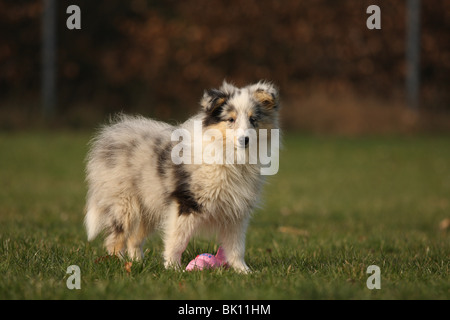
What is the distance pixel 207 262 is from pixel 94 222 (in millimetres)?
1279

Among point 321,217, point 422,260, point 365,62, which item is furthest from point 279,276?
point 365,62

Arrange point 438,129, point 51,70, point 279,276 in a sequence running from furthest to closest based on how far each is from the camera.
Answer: point 438,129 → point 51,70 → point 279,276

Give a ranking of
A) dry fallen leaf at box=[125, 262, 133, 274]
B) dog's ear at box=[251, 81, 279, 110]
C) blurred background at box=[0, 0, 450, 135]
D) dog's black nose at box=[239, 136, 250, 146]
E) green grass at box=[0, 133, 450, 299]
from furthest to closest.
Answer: blurred background at box=[0, 0, 450, 135] → dog's ear at box=[251, 81, 279, 110] → dog's black nose at box=[239, 136, 250, 146] → dry fallen leaf at box=[125, 262, 133, 274] → green grass at box=[0, 133, 450, 299]

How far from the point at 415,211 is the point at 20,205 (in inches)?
275

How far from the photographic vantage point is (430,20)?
24.7m

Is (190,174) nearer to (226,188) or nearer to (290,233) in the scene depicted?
(226,188)

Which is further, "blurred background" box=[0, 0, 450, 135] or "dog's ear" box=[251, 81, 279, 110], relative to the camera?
"blurred background" box=[0, 0, 450, 135]

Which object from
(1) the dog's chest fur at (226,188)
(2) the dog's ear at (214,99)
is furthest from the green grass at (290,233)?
(2) the dog's ear at (214,99)

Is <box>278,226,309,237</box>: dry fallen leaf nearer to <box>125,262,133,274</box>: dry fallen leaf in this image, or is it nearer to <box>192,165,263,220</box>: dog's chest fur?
<box>192,165,263,220</box>: dog's chest fur

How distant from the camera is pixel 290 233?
8.00m

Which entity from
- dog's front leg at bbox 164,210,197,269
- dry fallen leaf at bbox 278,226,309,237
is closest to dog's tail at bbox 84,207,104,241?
dog's front leg at bbox 164,210,197,269

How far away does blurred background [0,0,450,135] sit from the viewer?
2375 centimetres
